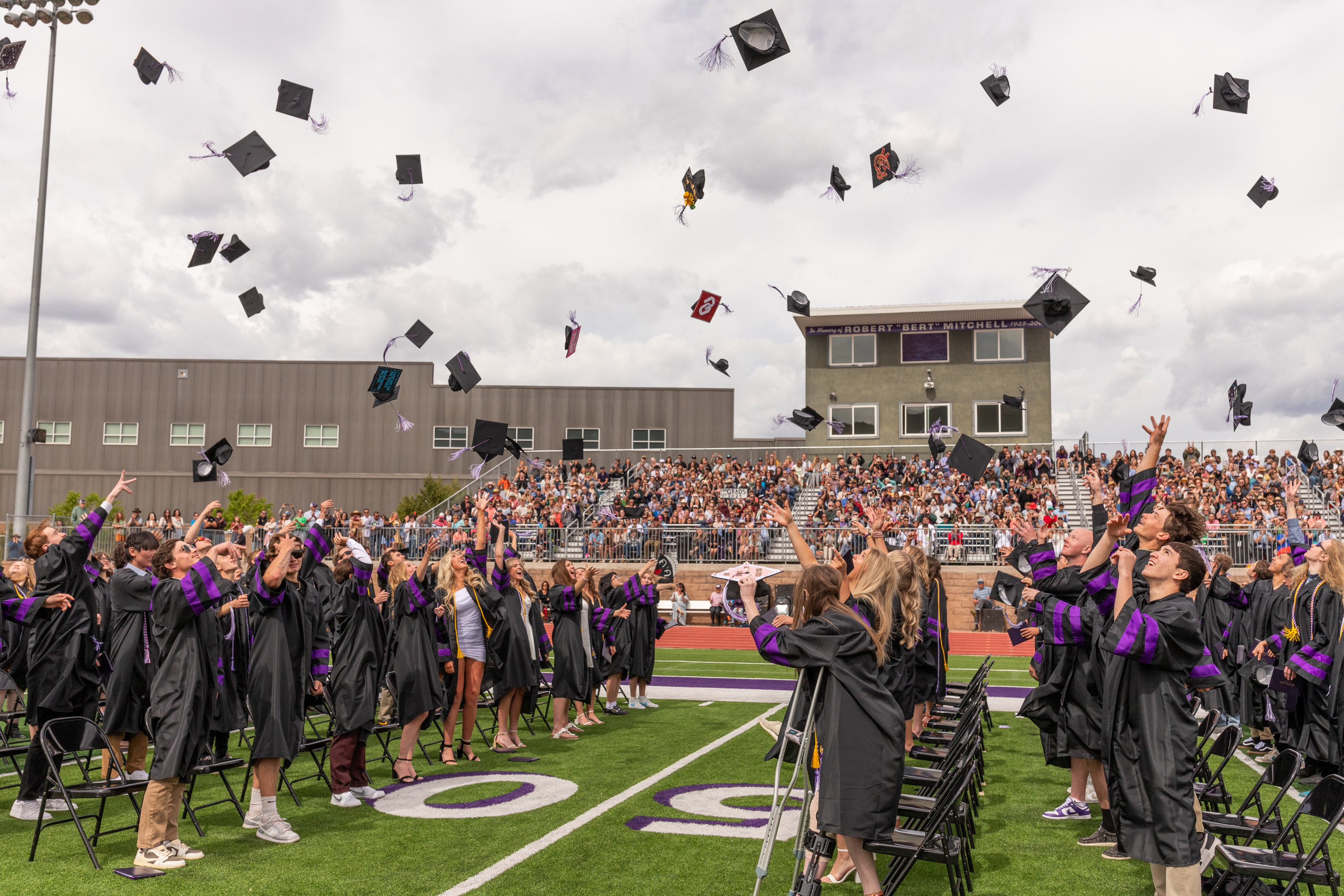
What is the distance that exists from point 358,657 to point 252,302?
39.4 ft

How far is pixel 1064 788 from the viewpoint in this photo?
8.29m

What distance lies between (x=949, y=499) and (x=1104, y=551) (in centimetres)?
2405

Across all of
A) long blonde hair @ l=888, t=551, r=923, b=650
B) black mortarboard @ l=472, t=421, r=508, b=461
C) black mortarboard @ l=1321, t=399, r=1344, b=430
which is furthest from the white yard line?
black mortarboard @ l=1321, t=399, r=1344, b=430

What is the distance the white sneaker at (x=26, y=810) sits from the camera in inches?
271

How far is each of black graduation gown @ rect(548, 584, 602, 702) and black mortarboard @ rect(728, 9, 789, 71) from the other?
6191 mm

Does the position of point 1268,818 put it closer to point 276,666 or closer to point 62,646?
point 276,666

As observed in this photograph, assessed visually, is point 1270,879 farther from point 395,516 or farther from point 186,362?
point 186,362

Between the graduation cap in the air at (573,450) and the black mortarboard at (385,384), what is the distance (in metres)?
10.5

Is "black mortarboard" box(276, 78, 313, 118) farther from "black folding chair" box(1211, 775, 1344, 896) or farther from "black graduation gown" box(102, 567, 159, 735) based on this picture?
"black folding chair" box(1211, 775, 1344, 896)

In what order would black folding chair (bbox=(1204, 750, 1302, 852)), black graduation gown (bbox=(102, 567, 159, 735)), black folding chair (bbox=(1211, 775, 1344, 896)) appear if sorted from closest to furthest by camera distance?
black folding chair (bbox=(1211, 775, 1344, 896))
black folding chair (bbox=(1204, 750, 1302, 852))
black graduation gown (bbox=(102, 567, 159, 735))

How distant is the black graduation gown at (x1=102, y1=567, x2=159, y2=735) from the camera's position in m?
6.69

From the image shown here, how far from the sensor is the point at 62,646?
737cm

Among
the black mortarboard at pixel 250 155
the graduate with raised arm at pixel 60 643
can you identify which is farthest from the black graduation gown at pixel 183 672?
the black mortarboard at pixel 250 155

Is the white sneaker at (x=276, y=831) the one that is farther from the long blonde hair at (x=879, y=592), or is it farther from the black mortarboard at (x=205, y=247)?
the black mortarboard at (x=205, y=247)
